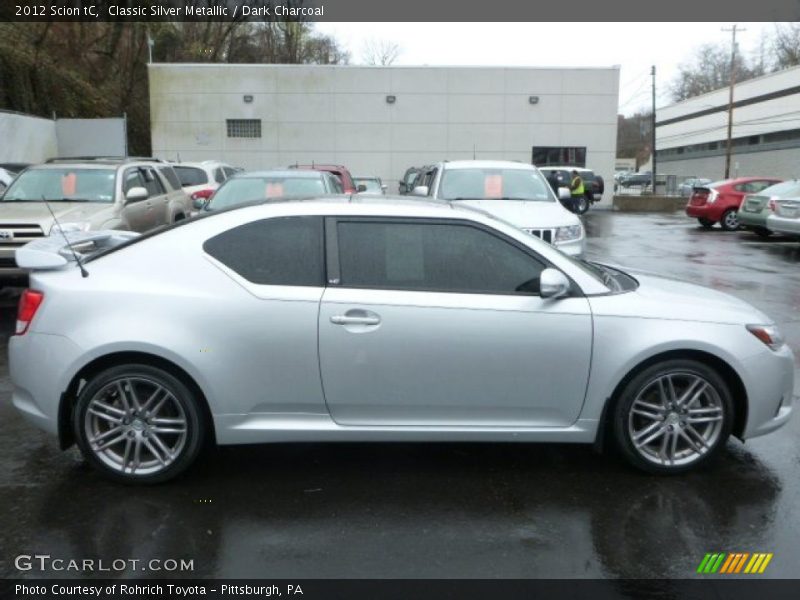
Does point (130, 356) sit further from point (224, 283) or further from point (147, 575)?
point (147, 575)

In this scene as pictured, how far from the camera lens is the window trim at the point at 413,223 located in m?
4.23

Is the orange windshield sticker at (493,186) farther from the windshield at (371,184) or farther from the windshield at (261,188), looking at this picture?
the windshield at (371,184)

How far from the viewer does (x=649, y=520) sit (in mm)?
3896

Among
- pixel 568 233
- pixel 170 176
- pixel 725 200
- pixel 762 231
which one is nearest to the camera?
pixel 568 233

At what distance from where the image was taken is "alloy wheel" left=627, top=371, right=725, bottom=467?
14.1 ft

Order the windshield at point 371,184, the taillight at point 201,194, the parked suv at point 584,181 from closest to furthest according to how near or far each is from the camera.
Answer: the taillight at point 201,194 → the windshield at point 371,184 → the parked suv at point 584,181

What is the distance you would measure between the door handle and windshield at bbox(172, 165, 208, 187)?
47.3 ft

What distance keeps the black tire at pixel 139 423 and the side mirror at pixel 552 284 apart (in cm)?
201

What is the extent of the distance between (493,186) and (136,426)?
7.21 meters

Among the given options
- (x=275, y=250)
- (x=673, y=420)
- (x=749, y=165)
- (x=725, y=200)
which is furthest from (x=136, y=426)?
(x=749, y=165)

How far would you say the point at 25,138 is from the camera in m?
24.0

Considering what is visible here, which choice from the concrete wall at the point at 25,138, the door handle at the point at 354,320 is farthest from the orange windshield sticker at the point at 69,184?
the concrete wall at the point at 25,138

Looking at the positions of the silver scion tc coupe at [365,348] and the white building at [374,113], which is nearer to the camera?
the silver scion tc coupe at [365,348]

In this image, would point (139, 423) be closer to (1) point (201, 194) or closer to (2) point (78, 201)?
(2) point (78, 201)
